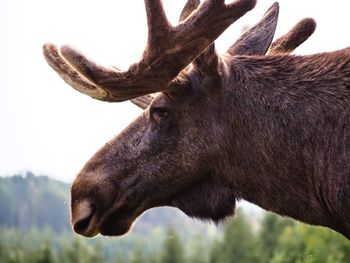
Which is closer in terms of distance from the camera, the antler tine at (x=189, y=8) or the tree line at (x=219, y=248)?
the antler tine at (x=189, y=8)

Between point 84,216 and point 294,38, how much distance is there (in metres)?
2.12

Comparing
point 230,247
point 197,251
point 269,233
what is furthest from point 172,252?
point 269,233

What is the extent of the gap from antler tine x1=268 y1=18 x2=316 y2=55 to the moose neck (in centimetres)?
75

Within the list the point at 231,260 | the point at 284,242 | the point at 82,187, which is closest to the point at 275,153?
the point at 82,187

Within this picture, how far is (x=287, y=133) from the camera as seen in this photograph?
612 centimetres

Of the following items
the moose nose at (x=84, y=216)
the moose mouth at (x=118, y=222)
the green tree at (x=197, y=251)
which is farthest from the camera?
the green tree at (x=197, y=251)

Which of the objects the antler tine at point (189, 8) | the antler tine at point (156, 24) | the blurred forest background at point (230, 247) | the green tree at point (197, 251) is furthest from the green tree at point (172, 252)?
the antler tine at point (156, 24)

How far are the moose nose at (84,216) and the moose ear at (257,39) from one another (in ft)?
5.06

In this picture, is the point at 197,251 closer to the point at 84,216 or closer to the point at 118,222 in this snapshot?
the point at 118,222

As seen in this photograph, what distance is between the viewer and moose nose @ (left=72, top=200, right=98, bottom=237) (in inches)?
249

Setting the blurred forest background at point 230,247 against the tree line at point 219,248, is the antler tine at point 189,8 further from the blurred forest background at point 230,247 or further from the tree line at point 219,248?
the tree line at point 219,248

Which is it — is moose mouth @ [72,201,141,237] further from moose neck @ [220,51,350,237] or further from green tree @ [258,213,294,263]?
green tree @ [258,213,294,263]

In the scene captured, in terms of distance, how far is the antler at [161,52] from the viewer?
6019mm

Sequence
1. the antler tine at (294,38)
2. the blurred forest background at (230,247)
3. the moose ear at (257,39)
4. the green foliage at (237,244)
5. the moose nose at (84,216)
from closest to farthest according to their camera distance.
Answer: the moose nose at (84,216), the moose ear at (257,39), the antler tine at (294,38), the blurred forest background at (230,247), the green foliage at (237,244)
